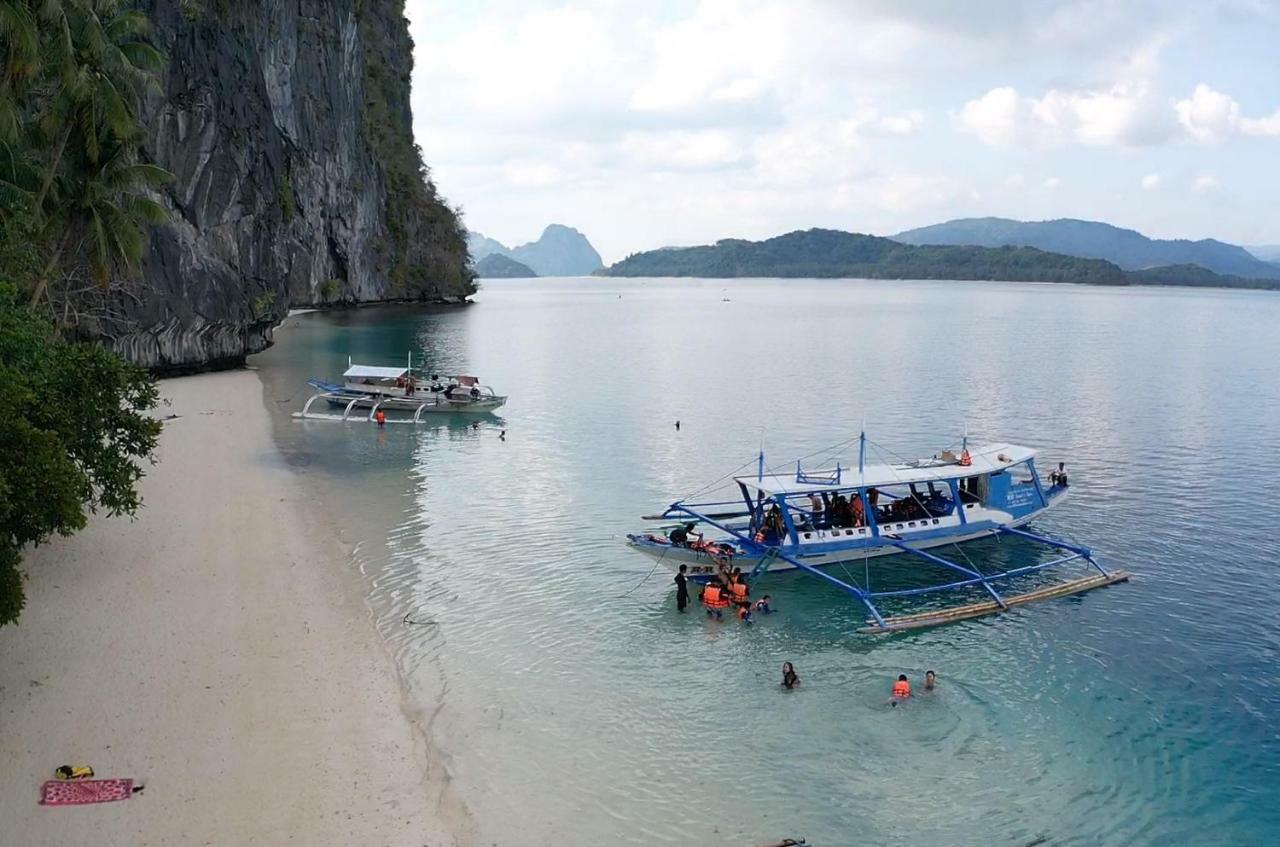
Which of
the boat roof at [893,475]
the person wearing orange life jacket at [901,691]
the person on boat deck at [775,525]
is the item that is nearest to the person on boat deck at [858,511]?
the boat roof at [893,475]

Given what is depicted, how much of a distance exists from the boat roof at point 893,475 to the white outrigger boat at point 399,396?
83.2ft

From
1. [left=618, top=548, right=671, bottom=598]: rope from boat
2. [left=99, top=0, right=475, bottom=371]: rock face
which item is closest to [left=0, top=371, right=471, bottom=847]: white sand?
[left=618, top=548, right=671, bottom=598]: rope from boat

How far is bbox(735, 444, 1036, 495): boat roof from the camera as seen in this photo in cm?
2450

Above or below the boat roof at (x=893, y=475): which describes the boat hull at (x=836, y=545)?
below

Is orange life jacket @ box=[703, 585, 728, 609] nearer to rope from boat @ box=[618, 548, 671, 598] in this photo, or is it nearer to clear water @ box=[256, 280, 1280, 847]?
clear water @ box=[256, 280, 1280, 847]

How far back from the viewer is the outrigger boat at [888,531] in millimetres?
23922

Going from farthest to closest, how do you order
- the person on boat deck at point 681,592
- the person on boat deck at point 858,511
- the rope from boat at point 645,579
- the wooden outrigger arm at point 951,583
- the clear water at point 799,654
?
1. the person on boat deck at point 858,511
2. the rope from boat at point 645,579
3. the person on boat deck at point 681,592
4. the wooden outrigger arm at point 951,583
5. the clear water at point 799,654

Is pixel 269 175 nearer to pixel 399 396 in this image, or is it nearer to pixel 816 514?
pixel 399 396

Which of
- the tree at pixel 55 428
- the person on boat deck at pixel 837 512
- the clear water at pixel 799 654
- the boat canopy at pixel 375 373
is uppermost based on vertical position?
the tree at pixel 55 428

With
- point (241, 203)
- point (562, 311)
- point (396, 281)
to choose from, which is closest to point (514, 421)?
point (241, 203)

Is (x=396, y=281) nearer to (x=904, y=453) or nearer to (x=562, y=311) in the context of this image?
(x=562, y=311)

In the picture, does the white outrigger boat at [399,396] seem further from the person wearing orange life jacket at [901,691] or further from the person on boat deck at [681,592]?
the person wearing orange life jacket at [901,691]

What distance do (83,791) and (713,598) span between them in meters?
13.2

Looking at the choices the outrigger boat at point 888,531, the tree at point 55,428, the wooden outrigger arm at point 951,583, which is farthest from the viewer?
the outrigger boat at point 888,531
